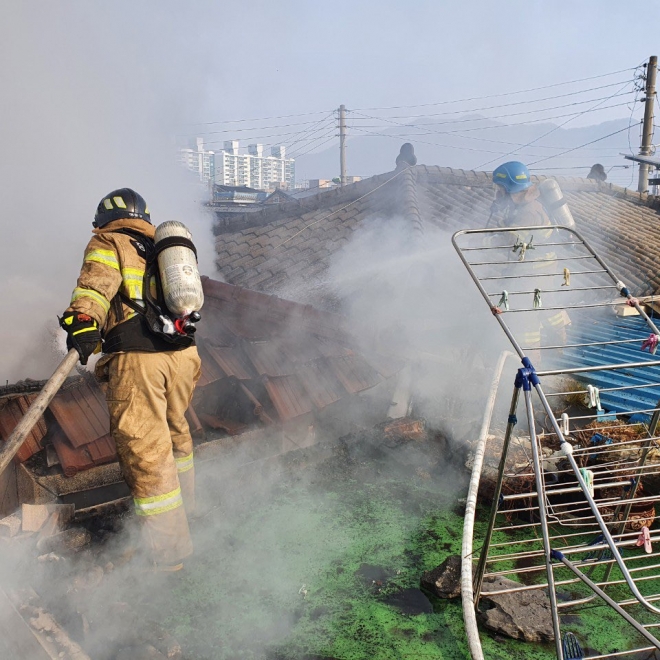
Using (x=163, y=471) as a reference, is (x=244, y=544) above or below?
below

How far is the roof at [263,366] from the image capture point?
193 inches

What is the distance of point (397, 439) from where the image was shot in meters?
5.24

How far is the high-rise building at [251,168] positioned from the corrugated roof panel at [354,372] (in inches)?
2455

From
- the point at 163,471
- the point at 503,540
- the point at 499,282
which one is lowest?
the point at 503,540

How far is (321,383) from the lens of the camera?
5.48m

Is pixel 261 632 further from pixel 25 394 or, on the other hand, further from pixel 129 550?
pixel 25 394

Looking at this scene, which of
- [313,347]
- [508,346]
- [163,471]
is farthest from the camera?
[508,346]

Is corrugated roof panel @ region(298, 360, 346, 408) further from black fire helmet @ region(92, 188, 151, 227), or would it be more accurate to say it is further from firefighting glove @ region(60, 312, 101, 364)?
firefighting glove @ region(60, 312, 101, 364)

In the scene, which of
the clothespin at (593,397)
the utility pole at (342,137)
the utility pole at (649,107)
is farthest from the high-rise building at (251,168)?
the clothespin at (593,397)

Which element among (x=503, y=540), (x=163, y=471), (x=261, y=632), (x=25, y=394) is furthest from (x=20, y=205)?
(x=503, y=540)

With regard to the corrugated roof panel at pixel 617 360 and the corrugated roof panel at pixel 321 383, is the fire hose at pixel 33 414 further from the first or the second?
the corrugated roof panel at pixel 617 360

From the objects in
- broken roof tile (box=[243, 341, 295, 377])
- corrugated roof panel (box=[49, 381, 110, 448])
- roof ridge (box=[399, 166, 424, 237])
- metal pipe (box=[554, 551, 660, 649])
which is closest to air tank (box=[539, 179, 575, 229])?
roof ridge (box=[399, 166, 424, 237])

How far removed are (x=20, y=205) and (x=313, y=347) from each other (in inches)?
152

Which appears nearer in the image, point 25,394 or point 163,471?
point 163,471
